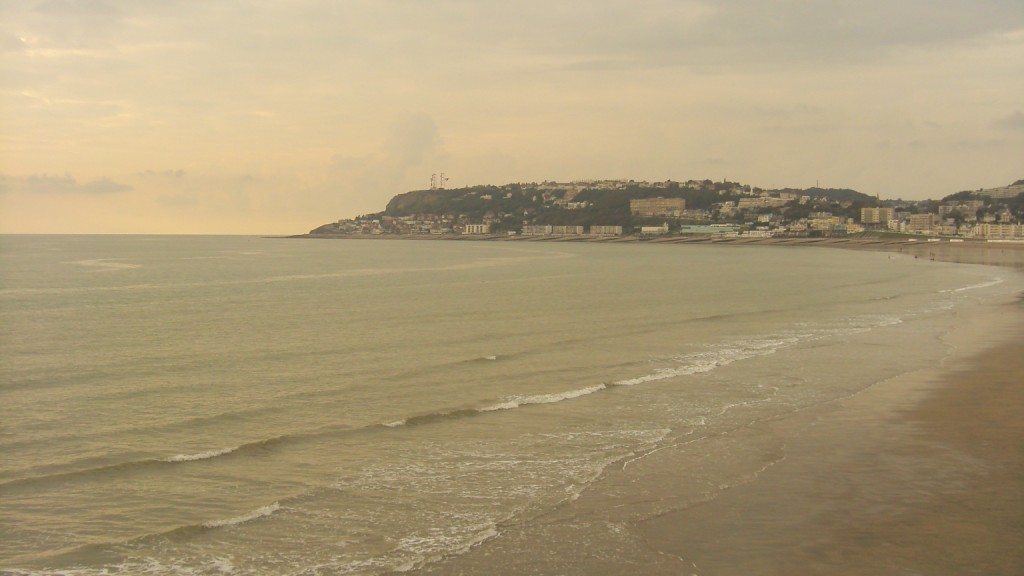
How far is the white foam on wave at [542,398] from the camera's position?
A: 15.3 m

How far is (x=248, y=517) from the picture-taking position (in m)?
9.26

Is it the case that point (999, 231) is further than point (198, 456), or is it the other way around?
point (999, 231)

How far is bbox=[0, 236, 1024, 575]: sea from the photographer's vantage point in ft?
28.9

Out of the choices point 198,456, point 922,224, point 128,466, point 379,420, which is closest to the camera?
point 128,466

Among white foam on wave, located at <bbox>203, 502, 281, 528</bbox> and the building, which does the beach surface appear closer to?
white foam on wave, located at <bbox>203, 502, 281, 528</bbox>

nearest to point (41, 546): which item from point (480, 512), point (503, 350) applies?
point (480, 512)

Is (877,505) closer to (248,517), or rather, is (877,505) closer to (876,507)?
(876,507)

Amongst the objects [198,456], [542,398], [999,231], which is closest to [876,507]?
[542,398]

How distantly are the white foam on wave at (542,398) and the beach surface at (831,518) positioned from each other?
406cm

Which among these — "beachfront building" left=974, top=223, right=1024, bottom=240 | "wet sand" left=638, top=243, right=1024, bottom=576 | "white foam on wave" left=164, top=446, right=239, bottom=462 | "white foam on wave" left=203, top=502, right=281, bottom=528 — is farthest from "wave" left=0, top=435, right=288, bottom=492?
"beachfront building" left=974, top=223, right=1024, bottom=240

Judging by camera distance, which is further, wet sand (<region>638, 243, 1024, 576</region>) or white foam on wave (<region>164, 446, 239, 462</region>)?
white foam on wave (<region>164, 446, 239, 462</region>)

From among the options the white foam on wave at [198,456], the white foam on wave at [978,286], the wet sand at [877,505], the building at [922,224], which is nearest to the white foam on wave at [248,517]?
the white foam on wave at [198,456]

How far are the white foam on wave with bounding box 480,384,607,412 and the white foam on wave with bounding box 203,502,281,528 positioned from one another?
591 centimetres

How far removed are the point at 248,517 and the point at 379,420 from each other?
5069 mm
